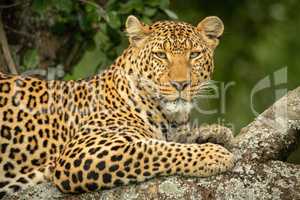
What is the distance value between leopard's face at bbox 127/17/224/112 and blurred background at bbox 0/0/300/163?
1.48 meters

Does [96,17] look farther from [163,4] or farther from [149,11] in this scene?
[163,4]

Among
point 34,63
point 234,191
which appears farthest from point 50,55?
point 234,191

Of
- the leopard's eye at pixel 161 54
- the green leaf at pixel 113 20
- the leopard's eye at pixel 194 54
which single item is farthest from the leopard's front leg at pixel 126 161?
the green leaf at pixel 113 20

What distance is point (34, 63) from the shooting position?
13.6 metres

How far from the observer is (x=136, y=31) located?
11555 millimetres

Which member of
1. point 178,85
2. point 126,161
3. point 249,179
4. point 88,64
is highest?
point 88,64

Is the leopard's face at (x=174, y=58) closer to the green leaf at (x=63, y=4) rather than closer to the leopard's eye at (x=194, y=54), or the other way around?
the leopard's eye at (x=194, y=54)

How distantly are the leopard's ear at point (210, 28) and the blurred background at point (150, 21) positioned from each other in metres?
1.61

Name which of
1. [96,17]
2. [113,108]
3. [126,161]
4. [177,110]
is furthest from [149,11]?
[126,161]

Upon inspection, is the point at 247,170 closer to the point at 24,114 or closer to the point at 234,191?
the point at 234,191

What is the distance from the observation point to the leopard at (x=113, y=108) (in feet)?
35.3

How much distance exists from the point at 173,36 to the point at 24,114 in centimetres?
187

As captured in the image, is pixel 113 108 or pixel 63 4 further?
pixel 63 4

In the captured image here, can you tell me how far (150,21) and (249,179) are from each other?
180 inches
